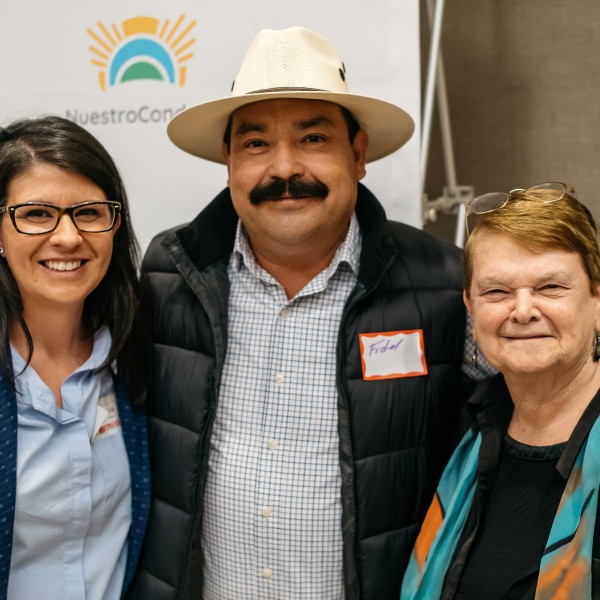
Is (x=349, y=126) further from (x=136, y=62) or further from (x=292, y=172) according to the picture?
(x=136, y=62)

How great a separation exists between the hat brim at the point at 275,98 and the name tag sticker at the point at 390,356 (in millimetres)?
536

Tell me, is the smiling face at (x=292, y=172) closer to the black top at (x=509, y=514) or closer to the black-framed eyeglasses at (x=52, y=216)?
the black-framed eyeglasses at (x=52, y=216)

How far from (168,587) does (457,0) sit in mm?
2002

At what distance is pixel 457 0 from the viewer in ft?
8.22

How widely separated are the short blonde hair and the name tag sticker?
0.42 metres

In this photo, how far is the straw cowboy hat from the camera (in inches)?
69.5

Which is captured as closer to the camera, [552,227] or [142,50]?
[552,227]

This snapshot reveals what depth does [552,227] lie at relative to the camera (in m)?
1.34

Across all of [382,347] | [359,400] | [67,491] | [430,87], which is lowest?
[67,491]

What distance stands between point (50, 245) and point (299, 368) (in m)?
0.62

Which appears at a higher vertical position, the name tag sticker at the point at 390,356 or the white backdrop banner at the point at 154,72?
the white backdrop banner at the point at 154,72

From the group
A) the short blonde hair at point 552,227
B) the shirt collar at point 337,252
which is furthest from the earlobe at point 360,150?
the short blonde hair at point 552,227

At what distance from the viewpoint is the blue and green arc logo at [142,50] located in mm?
2205

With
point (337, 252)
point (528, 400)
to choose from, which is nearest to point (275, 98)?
point (337, 252)
